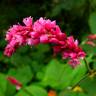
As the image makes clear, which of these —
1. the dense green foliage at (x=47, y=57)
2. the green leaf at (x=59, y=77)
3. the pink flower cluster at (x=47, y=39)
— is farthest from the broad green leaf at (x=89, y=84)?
the green leaf at (x=59, y=77)

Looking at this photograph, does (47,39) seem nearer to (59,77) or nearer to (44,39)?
(44,39)

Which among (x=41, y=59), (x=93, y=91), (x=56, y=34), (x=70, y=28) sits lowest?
(x=93, y=91)

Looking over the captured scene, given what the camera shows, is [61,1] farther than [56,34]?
Yes

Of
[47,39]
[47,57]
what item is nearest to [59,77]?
[47,39]

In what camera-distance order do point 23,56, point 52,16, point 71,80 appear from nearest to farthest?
point 71,80 < point 23,56 < point 52,16

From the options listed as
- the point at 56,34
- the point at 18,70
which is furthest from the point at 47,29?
the point at 18,70

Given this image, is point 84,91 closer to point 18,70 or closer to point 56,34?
point 56,34

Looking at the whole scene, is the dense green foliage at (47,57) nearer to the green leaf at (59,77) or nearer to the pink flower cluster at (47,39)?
the green leaf at (59,77)
